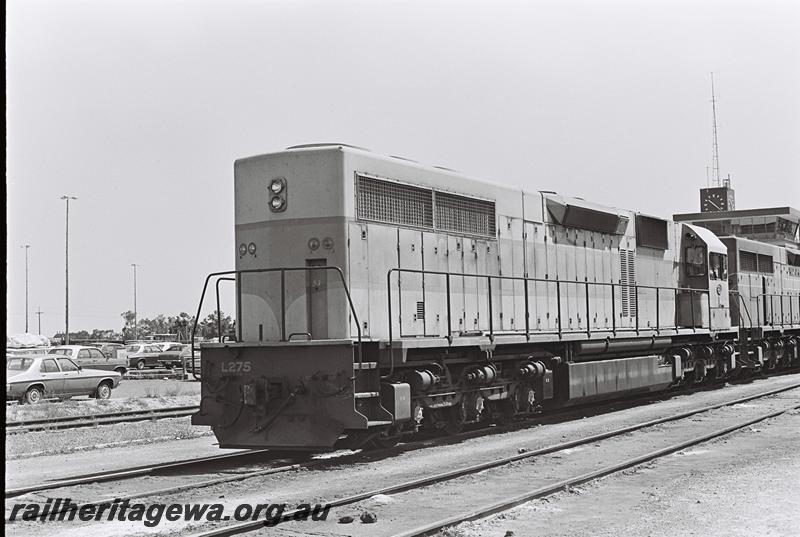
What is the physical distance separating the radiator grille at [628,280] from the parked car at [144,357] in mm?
31579

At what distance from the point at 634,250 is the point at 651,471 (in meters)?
9.34

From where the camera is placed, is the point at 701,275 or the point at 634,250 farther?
the point at 701,275

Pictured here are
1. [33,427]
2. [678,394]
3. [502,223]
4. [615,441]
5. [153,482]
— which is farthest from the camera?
[678,394]

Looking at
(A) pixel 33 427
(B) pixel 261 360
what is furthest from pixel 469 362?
(A) pixel 33 427

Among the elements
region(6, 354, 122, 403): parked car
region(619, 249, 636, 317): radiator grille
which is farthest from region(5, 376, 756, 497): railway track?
region(6, 354, 122, 403): parked car

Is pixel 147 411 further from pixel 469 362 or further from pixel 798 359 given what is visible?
pixel 798 359

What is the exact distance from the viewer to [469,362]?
1227 centimetres

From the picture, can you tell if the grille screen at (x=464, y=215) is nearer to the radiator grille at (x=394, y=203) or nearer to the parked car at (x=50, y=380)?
the radiator grille at (x=394, y=203)

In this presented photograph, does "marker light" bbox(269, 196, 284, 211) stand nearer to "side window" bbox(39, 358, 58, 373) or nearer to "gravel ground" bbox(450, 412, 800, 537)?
"gravel ground" bbox(450, 412, 800, 537)

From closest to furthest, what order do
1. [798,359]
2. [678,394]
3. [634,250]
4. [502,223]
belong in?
[502,223], [634,250], [678,394], [798,359]

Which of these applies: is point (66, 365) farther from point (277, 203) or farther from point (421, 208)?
point (421, 208)

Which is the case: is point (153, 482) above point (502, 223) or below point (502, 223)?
below

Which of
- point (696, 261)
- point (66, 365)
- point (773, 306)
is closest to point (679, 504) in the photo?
point (696, 261)

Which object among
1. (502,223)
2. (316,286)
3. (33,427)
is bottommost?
(33,427)
